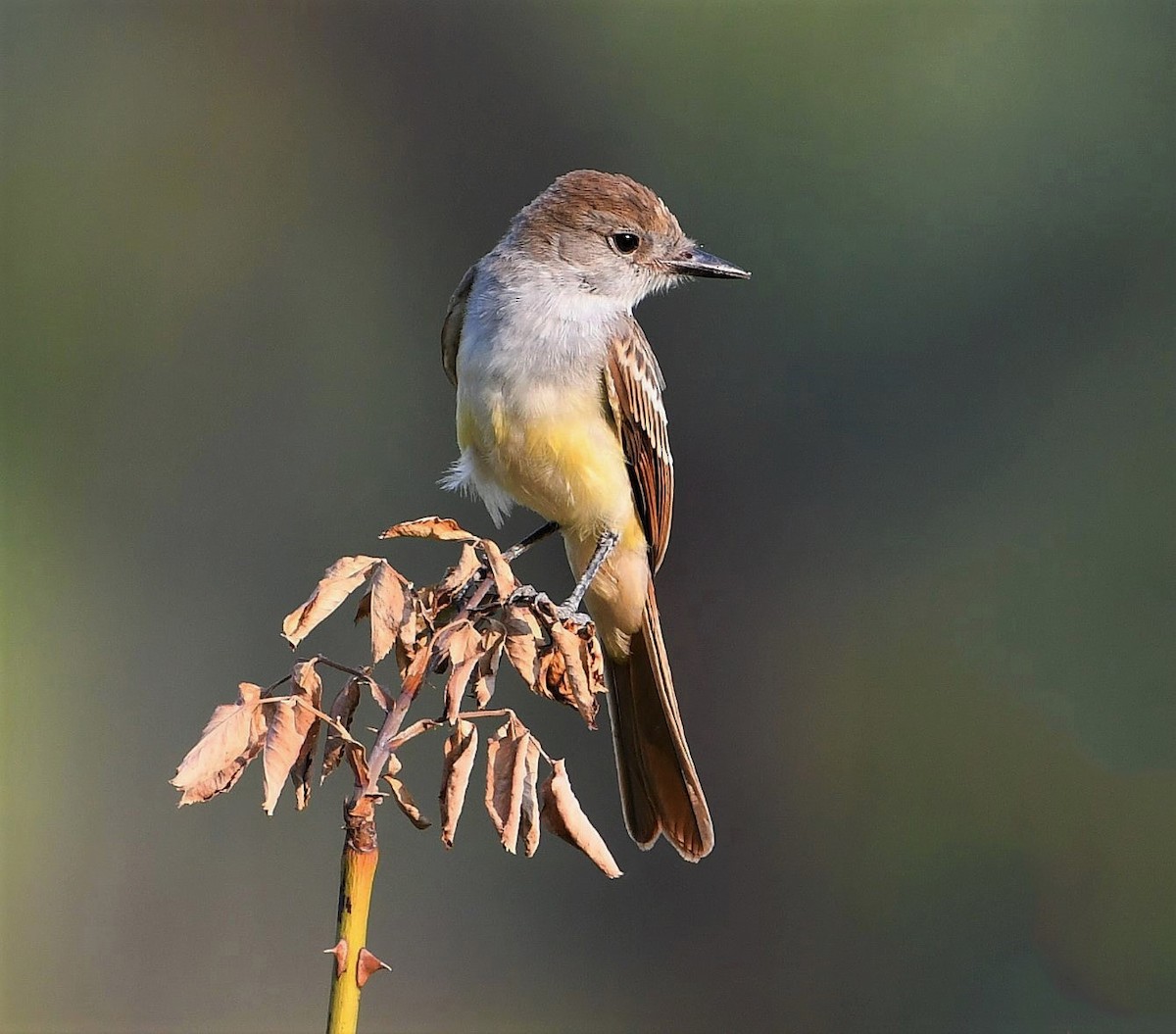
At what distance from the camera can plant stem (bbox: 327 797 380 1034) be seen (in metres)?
1.53

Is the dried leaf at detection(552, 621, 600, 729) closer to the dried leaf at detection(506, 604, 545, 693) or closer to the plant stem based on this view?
the dried leaf at detection(506, 604, 545, 693)

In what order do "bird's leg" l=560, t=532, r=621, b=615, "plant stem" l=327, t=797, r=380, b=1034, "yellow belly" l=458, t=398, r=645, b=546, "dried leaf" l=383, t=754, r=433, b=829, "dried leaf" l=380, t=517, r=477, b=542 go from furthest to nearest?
"bird's leg" l=560, t=532, r=621, b=615
"yellow belly" l=458, t=398, r=645, b=546
"dried leaf" l=380, t=517, r=477, b=542
"dried leaf" l=383, t=754, r=433, b=829
"plant stem" l=327, t=797, r=380, b=1034

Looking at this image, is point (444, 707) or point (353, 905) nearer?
point (353, 905)

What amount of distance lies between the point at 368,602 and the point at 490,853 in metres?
5.95

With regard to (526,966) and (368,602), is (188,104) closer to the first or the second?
(526,966)

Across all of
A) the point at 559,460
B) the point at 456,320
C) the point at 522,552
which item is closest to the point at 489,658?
the point at 522,552

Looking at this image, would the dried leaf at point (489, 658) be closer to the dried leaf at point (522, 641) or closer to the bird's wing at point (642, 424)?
the dried leaf at point (522, 641)

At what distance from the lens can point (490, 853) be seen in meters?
7.75

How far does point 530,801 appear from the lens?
6.34 feet

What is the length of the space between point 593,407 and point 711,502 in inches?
172

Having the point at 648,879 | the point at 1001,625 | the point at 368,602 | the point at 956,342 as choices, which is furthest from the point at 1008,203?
the point at 368,602

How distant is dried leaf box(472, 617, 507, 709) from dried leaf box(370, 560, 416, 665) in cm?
10

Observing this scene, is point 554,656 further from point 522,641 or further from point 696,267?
point 696,267

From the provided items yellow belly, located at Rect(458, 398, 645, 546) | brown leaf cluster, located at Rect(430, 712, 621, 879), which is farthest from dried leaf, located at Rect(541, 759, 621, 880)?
yellow belly, located at Rect(458, 398, 645, 546)
